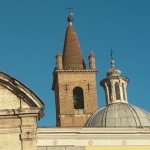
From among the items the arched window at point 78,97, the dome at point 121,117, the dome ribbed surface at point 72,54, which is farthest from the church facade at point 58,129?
the dome ribbed surface at point 72,54

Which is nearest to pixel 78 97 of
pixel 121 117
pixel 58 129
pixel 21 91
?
pixel 121 117

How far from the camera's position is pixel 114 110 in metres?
32.2

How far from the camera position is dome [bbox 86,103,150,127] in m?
30.7

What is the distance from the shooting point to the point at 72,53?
159 feet

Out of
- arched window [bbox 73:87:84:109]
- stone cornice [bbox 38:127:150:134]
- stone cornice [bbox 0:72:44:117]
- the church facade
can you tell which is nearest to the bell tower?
arched window [bbox 73:87:84:109]

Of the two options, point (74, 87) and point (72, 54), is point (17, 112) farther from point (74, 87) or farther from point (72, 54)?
point (72, 54)

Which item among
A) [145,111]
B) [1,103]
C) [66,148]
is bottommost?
[66,148]

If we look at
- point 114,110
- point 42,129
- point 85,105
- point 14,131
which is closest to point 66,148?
point 42,129

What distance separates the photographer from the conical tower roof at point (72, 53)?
47.8 m

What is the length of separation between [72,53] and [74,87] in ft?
10.4

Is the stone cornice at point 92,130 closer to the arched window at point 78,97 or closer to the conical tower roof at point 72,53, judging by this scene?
the arched window at point 78,97

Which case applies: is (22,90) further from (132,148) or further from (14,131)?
(132,148)

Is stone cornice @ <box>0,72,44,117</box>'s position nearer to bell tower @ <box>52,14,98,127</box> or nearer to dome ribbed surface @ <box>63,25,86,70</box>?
bell tower @ <box>52,14,98,127</box>

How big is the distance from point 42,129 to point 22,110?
2106 mm
